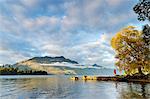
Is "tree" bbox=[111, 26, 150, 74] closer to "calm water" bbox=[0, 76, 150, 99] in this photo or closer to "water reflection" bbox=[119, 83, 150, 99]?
"calm water" bbox=[0, 76, 150, 99]

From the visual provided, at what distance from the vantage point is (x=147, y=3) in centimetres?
3256

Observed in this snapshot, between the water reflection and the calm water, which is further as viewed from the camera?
the calm water

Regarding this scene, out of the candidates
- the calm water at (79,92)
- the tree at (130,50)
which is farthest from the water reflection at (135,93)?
the tree at (130,50)

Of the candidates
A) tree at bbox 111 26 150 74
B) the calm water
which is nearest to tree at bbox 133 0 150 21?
the calm water

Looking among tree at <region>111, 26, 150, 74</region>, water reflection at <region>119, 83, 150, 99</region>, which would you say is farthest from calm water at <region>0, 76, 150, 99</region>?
tree at <region>111, 26, 150, 74</region>

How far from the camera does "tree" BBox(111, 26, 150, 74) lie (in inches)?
3322

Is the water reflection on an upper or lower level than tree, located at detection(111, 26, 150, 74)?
lower

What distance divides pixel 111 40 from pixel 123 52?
6509 millimetres

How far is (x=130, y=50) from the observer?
86.8m

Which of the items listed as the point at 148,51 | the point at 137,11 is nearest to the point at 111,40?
the point at 148,51

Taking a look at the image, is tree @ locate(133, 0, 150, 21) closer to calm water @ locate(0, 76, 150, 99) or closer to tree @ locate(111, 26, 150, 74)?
calm water @ locate(0, 76, 150, 99)

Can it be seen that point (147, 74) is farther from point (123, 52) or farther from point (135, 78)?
point (123, 52)

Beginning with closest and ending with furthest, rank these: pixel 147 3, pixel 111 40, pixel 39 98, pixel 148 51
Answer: pixel 147 3 → pixel 39 98 → pixel 148 51 → pixel 111 40

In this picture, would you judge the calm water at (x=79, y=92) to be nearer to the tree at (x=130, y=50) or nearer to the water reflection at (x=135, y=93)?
the water reflection at (x=135, y=93)
